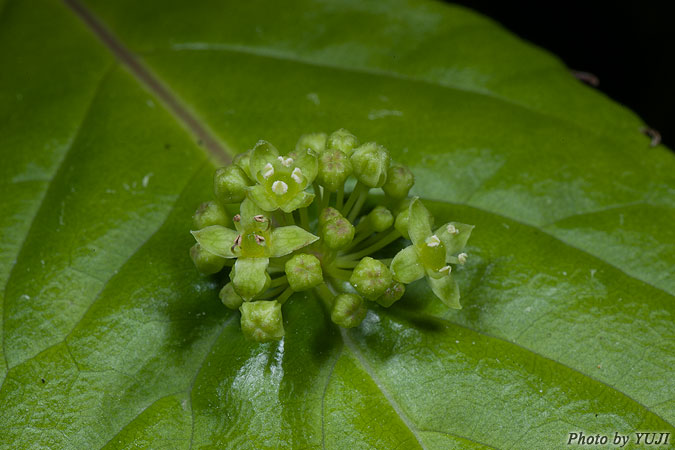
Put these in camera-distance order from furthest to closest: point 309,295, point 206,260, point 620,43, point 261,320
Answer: point 620,43 → point 309,295 → point 206,260 → point 261,320

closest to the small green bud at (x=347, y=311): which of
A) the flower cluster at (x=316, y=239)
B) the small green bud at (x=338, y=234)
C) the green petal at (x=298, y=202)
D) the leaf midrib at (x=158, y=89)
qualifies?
the flower cluster at (x=316, y=239)

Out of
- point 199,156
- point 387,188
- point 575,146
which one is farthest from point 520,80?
point 199,156

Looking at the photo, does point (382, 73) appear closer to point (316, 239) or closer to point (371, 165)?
point (371, 165)

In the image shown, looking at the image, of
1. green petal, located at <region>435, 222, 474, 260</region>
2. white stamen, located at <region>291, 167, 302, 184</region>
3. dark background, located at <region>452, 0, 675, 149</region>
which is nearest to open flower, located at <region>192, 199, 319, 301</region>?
white stamen, located at <region>291, 167, 302, 184</region>

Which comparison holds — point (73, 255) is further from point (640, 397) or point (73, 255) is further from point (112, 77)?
point (640, 397)

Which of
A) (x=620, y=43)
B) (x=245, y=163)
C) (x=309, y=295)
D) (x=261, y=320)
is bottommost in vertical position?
(x=620, y=43)

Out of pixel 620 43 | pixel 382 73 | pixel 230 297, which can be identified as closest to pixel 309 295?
pixel 230 297

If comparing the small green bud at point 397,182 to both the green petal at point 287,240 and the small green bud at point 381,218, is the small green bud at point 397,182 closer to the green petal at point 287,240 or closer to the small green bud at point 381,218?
the small green bud at point 381,218
